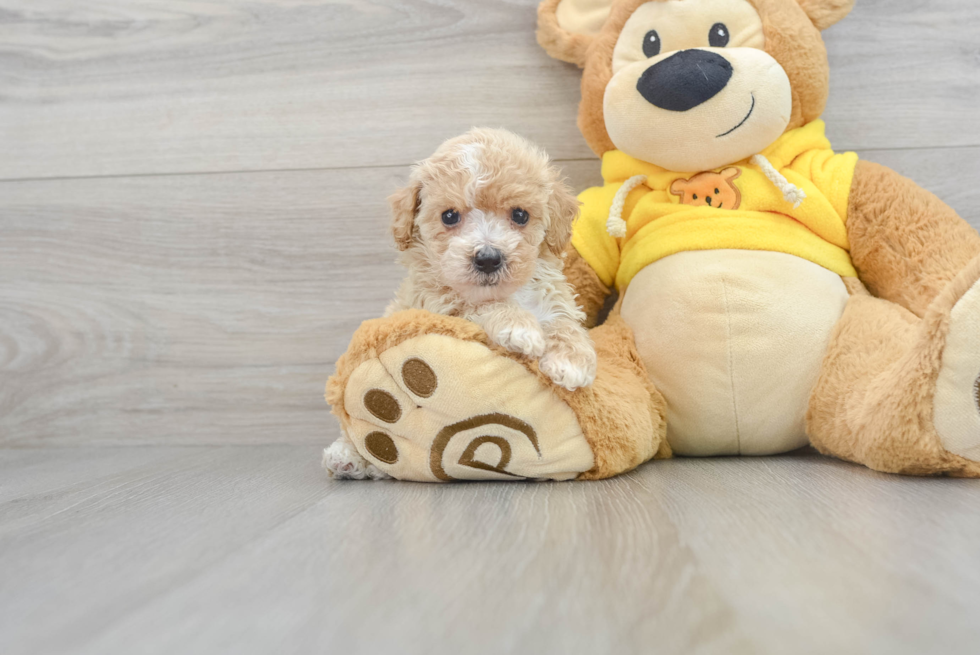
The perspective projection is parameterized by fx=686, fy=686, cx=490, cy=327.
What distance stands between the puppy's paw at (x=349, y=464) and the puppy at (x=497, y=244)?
20 cm

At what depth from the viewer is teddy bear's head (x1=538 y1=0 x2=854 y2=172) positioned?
0.89 meters

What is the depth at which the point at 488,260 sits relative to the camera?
76cm

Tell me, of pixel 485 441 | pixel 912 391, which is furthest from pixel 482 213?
pixel 912 391

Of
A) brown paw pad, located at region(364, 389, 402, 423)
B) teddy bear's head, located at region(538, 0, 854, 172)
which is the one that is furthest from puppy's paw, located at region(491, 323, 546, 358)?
teddy bear's head, located at region(538, 0, 854, 172)

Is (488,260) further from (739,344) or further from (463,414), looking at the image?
(739,344)

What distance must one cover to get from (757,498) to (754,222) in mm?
424

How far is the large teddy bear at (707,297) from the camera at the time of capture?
76 cm

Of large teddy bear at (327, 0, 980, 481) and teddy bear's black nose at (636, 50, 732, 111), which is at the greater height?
teddy bear's black nose at (636, 50, 732, 111)

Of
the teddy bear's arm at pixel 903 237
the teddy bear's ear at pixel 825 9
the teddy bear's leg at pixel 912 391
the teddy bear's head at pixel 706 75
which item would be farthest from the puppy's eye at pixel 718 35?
the teddy bear's leg at pixel 912 391

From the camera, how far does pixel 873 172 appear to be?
0.95 meters

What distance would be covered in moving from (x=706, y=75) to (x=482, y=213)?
350 mm

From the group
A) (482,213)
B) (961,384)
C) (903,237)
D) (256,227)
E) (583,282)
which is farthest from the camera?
(256,227)

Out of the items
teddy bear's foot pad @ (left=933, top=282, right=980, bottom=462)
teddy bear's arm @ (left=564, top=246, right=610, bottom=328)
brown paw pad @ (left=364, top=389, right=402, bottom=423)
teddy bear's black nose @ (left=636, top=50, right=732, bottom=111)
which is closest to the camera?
teddy bear's foot pad @ (left=933, top=282, right=980, bottom=462)

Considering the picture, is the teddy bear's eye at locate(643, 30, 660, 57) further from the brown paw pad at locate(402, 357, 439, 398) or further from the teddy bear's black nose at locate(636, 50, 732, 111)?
the brown paw pad at locate(402, 357, 439, 398)
